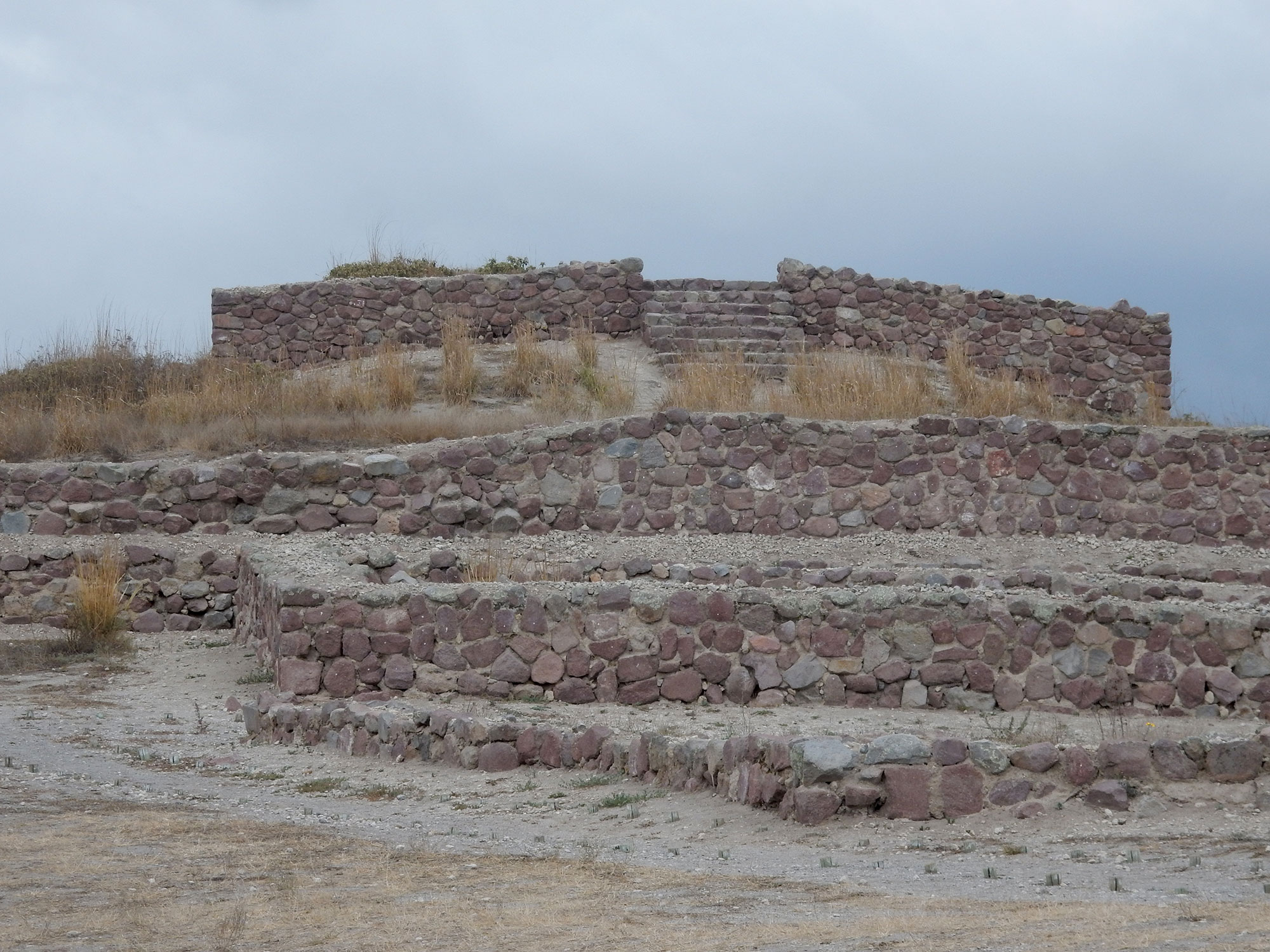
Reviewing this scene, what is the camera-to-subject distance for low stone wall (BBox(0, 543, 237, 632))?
43.2 ft

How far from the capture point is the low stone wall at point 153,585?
13180mm

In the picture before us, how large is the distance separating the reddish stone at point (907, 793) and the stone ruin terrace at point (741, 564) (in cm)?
1

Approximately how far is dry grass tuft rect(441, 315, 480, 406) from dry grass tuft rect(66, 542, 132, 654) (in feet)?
17.2

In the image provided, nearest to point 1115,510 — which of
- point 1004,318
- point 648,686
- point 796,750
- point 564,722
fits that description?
point 1004,318

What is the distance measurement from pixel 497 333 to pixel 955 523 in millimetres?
8266

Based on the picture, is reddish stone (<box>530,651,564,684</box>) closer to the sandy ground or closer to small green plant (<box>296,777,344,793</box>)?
the sandy ground

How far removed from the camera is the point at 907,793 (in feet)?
19.6

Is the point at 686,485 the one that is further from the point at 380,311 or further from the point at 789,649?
the point at 380,311

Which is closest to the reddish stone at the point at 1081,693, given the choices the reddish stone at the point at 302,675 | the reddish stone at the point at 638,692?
the reddish stone at the point at 638,692

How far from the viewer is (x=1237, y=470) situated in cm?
1582

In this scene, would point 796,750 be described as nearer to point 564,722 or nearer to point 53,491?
point 564,722

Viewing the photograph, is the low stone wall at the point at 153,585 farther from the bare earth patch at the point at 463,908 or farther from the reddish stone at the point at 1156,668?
the reddish stone at the point at 1156,668

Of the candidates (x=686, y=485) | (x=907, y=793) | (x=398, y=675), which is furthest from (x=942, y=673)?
(x=686, y=485)

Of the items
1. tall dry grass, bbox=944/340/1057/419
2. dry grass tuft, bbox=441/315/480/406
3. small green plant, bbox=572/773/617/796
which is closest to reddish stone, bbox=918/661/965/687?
small green plant, bbox=572/773/617/796
